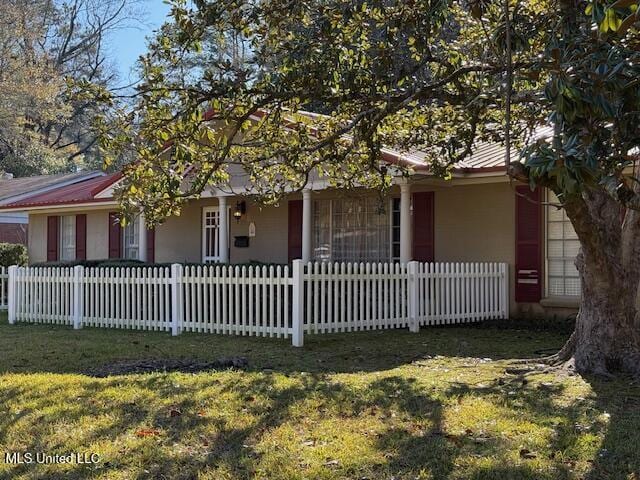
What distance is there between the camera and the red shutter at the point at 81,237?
21.1 metres

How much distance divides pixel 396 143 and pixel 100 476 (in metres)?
8.13

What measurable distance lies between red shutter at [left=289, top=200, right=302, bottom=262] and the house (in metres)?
0.02

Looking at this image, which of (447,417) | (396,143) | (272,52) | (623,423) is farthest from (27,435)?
(396,143)

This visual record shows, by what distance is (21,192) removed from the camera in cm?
2558

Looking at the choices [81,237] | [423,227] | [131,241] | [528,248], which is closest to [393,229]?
[423,227]

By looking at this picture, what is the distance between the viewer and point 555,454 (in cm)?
471

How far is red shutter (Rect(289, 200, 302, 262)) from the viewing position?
16297 millimetres

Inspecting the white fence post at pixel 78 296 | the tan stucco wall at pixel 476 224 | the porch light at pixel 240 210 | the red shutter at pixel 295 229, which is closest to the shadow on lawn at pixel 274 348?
the white fence post at pixel 78 296

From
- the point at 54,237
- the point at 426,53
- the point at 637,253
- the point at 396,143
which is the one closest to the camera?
the point at 637,253

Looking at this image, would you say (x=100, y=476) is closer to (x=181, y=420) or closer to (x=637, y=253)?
(x=181, y=420)

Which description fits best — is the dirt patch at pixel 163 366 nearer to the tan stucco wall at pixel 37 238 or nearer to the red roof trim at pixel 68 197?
the red roof trim at pixel 68 197

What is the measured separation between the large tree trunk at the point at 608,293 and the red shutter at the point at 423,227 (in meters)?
6.36

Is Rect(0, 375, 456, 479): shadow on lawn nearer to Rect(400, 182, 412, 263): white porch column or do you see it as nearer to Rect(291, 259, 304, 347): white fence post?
Rect(291, 259, 304, 347): white fence post

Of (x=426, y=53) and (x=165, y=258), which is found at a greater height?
(x=426, y=53)
